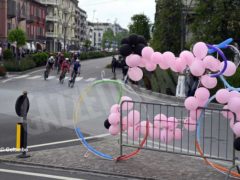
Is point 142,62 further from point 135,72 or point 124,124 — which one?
point 124,124

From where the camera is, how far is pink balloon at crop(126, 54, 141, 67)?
850cm

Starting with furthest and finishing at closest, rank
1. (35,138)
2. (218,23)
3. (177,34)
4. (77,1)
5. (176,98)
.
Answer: (77,1) < (177,34) < (218,23) < (176,98) < (35,138)

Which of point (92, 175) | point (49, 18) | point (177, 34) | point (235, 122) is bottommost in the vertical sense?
point (92, 175)

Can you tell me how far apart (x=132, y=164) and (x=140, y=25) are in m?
42.8

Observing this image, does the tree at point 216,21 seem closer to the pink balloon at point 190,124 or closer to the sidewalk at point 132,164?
the sidewalk at point 132,164

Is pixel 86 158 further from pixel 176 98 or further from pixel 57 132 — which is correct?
pixel 176 98

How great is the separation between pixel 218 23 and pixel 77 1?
115 m

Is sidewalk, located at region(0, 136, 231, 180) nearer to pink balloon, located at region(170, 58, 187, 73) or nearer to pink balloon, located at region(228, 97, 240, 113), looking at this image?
pink balloon, located at region(228, 97, 240, 113)

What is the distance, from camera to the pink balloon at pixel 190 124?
830 cm

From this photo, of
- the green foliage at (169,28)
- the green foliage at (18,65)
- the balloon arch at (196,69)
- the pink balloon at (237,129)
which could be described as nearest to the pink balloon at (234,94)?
the balloon arch at (196,69)

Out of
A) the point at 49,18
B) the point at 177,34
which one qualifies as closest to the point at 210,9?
the point at 177,34

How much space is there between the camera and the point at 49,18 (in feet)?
334

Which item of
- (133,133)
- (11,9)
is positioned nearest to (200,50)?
(133,133)

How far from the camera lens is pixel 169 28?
3647 centimetres
